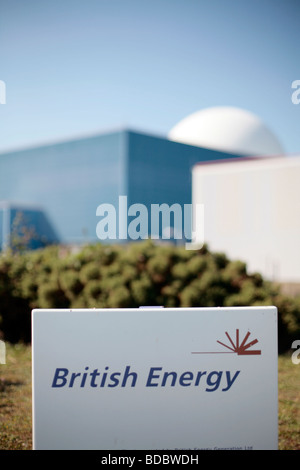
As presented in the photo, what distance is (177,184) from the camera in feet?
128

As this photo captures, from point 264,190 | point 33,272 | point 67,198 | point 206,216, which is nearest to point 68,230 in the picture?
point 67,198

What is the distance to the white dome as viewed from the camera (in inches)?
1518

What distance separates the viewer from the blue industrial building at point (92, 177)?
38344mm

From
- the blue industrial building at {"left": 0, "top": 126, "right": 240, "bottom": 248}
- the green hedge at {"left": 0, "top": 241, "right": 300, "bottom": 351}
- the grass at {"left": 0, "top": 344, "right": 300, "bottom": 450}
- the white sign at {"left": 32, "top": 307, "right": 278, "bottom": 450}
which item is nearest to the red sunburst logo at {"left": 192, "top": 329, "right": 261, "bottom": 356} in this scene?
the white sign at {"left": 32, "top": 307, "right": 278, "bottom": 450}

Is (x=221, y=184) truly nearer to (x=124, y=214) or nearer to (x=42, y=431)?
(x=124, y=214)

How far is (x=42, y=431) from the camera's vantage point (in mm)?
3047

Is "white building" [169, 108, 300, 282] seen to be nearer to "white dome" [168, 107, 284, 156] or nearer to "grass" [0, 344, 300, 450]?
"white dome" [168, 107, 284, 156]

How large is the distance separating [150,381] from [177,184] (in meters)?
36.3

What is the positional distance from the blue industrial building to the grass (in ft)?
92.9

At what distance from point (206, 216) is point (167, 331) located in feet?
72.4

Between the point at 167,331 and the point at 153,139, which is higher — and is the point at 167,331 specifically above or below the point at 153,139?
below

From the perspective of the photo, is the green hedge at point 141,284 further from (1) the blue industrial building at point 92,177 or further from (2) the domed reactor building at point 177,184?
(1) the blue industrial building at point 92,177

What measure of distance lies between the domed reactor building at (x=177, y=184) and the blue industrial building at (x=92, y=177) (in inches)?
3.1

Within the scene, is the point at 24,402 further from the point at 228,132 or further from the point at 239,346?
the point at 228,132
